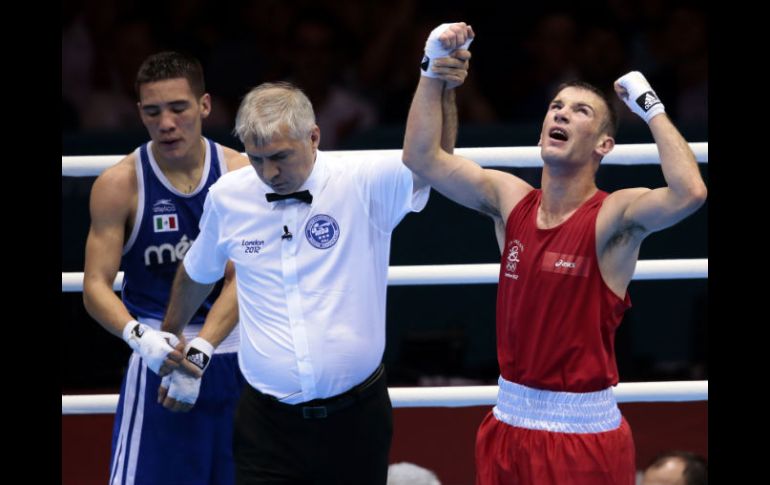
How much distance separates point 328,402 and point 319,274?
1.12 ft

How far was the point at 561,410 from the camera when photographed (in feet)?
10.0

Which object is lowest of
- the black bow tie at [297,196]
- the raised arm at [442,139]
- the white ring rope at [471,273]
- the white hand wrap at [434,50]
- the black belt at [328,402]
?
the black belt at [328,402]

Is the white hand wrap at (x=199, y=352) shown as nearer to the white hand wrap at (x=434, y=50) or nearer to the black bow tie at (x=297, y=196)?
the black bow tie at (x=297, y=196)

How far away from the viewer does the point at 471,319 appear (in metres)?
5.13

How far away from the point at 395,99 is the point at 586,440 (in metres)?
3.19

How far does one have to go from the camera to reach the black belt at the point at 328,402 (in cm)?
313

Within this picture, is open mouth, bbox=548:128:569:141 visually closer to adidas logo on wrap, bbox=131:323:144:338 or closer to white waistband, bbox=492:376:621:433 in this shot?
white waistband, bbox=492:376:621:433

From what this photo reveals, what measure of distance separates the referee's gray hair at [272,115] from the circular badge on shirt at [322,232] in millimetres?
233

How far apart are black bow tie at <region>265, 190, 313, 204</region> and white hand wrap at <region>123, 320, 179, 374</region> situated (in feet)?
1.77

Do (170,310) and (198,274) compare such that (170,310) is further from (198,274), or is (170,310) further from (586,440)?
(586,440)

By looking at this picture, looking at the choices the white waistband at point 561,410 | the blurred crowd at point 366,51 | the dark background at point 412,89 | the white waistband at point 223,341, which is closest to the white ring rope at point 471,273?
the white waistband at point 223,341

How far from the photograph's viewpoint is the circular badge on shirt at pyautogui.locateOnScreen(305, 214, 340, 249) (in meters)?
3.19
